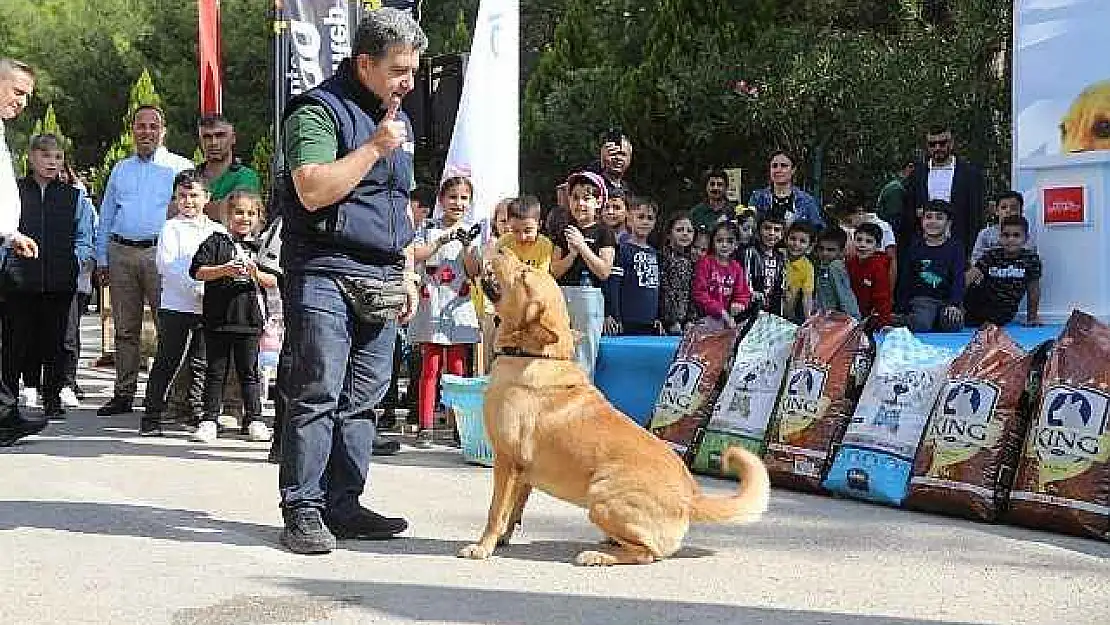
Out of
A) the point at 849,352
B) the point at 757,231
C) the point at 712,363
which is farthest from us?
the point at 757,231

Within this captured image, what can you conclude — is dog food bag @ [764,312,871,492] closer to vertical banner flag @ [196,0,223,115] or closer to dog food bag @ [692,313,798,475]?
dog food bag @ [692,313,798,475]

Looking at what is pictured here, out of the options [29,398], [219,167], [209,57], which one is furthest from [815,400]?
[209,57]

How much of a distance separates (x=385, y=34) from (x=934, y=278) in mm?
5599

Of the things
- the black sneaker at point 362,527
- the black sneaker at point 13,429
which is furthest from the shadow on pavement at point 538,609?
the black sneaker at point 13,429

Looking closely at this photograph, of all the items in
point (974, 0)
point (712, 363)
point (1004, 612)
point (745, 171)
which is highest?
point (974, 0)

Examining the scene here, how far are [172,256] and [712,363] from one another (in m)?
3.58

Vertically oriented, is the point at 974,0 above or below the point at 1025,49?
above

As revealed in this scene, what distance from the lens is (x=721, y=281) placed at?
30.4 feet

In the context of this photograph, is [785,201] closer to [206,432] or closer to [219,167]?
[219,167]

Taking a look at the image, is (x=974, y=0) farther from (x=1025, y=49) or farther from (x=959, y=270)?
(x=959, y=270)

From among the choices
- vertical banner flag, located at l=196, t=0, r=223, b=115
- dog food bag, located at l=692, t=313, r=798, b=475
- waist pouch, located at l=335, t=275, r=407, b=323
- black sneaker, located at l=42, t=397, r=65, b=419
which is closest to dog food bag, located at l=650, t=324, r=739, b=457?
dog food bag, located at l=692, t=313, r=798, b=475

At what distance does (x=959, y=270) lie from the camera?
9539 millimetres

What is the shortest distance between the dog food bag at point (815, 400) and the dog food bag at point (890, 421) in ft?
0.32

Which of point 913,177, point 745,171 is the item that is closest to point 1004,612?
point 913,177
